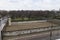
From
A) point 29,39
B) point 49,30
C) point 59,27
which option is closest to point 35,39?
point 29,39

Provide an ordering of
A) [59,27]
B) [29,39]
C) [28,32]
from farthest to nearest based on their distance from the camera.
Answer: [59,27] → [28,32] → [29,39]

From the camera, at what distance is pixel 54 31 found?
10219 millimetres

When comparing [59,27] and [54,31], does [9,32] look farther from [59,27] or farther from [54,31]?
[59,27]

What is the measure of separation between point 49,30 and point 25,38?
283 cm

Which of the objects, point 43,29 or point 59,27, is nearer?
point 43,29

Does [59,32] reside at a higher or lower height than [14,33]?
lower

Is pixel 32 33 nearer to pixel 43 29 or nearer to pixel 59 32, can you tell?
pixel 43 29

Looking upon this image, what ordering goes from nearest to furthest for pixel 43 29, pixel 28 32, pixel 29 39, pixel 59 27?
pixel 29 39 < pixel 28 32 < pixel 43 29 < pixel 59 27

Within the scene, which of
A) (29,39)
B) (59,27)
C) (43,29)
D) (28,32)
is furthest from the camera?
(59,27)

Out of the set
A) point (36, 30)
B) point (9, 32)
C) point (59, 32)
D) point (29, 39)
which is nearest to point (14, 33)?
point (9, 32)

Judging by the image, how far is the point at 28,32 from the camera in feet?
29.3

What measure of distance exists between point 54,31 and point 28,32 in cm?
253

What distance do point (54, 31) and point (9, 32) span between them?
13.3 feet

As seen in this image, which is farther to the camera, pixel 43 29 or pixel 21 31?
pixel 43 29
